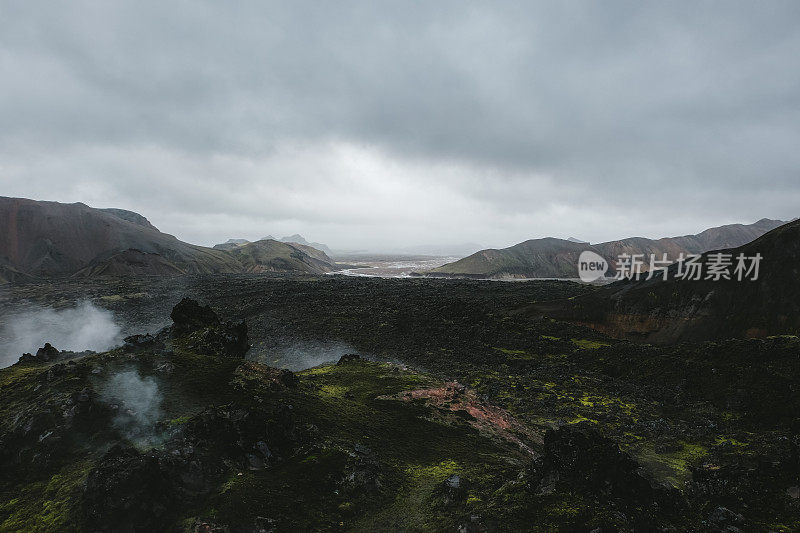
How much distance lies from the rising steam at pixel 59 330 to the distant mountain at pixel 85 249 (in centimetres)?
6475

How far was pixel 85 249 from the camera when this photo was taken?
136375mm

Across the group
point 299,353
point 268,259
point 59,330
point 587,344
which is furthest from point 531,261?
point 59,330

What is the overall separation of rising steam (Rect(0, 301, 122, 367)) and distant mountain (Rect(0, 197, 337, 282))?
64.8 m

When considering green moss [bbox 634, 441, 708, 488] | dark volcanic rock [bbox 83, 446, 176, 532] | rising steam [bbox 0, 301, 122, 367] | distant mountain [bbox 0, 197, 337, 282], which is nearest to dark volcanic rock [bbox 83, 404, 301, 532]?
dark volcanic rock [bbox 83, 446, 176, 532]

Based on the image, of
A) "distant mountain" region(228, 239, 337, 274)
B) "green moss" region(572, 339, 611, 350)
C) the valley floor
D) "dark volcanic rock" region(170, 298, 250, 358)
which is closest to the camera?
the valley floor

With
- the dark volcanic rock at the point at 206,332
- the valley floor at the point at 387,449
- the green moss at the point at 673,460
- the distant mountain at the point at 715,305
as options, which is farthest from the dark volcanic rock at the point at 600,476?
the distant mountain at the point at 715,305

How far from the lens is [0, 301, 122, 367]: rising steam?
121ft

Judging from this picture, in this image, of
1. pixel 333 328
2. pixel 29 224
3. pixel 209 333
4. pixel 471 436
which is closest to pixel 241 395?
pixel 209 333

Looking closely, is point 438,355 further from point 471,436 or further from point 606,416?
point 471,436

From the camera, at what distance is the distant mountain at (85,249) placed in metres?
117

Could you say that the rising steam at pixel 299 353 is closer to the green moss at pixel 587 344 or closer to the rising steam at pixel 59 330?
the rising steam at pixel 59 330

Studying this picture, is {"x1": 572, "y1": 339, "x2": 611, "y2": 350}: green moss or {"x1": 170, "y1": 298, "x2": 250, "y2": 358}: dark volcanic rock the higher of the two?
{"x1": 170, "y1": 298, "x2": 250, "y2": 358}: dark volcanic rock

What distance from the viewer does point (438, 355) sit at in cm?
3516

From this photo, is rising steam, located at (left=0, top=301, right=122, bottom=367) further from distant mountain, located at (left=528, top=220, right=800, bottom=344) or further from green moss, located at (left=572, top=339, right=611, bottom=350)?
distant mountain, located at (left=528, top=220, right=800, bottom=344)
